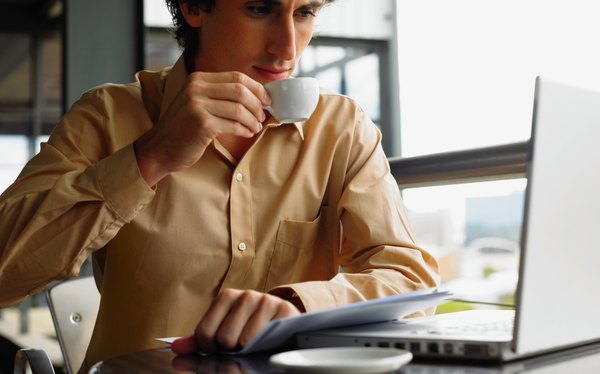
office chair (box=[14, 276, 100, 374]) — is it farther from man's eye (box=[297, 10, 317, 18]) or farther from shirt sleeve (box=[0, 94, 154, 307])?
man's eye (box=[297, 10, 317, 18])

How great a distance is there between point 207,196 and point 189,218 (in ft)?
0.20

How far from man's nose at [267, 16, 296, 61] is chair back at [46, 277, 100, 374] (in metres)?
0.64

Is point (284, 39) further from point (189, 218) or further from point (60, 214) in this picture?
point (60, 214)

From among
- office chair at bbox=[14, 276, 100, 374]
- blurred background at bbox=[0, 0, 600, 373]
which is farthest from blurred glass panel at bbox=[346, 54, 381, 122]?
office chair at bbox=[14, 276, 100, 374]

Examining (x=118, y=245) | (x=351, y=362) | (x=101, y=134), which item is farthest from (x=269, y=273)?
(x=351, y=362)

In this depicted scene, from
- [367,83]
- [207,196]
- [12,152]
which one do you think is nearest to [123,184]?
[207,196]

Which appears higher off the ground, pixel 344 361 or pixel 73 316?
pixel 344 361

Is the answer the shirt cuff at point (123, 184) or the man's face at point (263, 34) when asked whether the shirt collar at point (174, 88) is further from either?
the shirt cuff at point (123, 184)

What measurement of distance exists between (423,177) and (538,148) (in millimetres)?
1155

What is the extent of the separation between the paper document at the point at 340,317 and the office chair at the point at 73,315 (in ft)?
1.93

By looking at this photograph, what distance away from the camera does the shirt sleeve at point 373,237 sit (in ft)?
4.09

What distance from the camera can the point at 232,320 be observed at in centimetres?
92

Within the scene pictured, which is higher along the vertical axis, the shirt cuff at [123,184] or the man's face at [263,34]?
the man's face at [263,34]

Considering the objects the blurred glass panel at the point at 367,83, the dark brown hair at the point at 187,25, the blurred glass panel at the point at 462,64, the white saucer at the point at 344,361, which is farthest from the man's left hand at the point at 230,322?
the blurred glass panel at the point at 367,83
